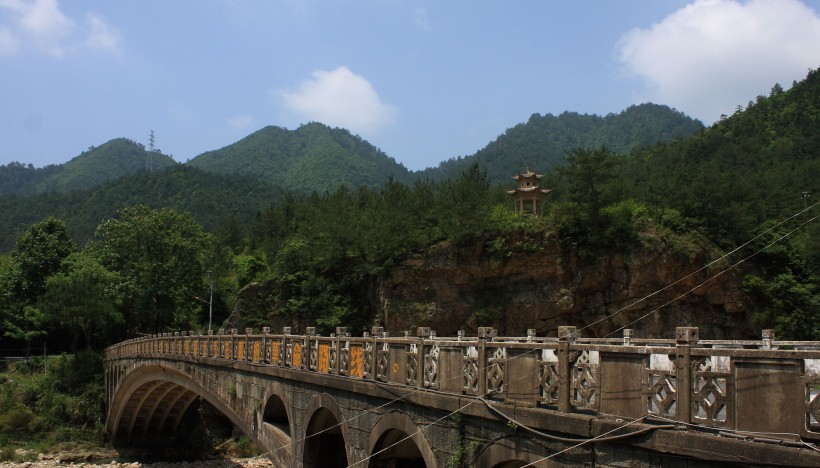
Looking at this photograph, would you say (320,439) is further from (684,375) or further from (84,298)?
A: (84,298)

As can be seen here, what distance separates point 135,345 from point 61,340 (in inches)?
992

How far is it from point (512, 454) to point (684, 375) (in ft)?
9.40

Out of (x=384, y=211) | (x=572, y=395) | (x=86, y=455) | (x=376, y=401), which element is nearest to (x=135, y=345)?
(x=86, y=455)

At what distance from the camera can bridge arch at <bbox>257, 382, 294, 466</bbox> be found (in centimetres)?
1683

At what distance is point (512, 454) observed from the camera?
847 centimetres

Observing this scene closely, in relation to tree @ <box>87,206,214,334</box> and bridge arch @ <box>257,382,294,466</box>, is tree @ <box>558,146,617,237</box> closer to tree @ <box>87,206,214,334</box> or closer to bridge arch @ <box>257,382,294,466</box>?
tree @ <box>87,206,214,334</box>

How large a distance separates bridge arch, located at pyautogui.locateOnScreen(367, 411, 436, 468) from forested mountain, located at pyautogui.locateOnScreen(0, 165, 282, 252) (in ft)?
340

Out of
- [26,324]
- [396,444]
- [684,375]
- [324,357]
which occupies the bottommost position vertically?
[26,324]

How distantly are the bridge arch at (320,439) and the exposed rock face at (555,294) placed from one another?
99.1 feet

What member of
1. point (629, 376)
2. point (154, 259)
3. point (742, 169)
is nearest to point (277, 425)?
point (629, 376)

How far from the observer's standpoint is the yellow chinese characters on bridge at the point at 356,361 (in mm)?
13626

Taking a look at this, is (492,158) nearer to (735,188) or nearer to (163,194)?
(163,194)

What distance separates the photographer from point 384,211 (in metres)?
52.7

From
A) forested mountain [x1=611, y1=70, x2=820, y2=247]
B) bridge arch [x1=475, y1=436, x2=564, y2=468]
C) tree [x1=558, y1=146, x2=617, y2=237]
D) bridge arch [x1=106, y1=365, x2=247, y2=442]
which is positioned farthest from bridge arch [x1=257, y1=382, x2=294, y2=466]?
forested mountain [x1=611, y1=70, x2=820, y2=247]
